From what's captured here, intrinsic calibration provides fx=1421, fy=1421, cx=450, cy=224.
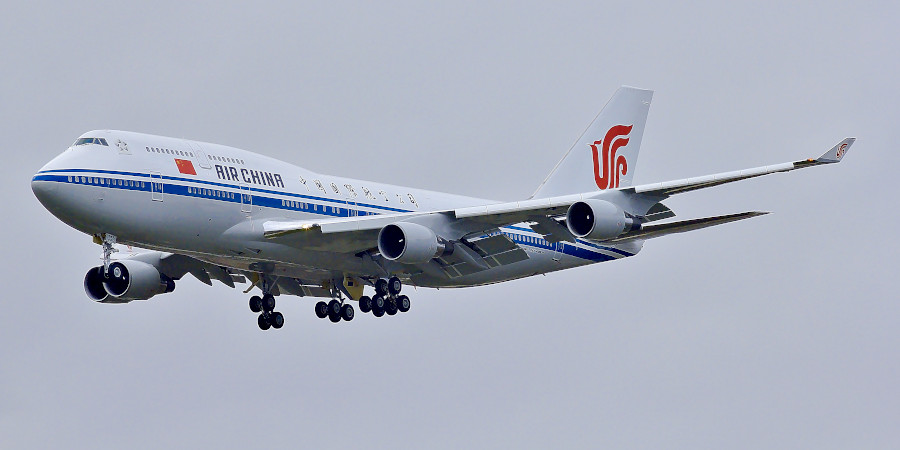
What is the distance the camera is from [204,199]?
44.8 metres

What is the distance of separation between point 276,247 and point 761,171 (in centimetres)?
1579

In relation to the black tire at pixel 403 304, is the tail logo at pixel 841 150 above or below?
above

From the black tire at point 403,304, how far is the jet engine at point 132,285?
8809mm

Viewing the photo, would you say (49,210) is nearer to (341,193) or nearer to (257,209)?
(257,209)

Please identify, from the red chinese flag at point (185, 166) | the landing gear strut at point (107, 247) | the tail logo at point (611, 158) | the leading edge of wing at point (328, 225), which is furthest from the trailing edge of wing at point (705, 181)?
the landing gear strut at point (107, 247)

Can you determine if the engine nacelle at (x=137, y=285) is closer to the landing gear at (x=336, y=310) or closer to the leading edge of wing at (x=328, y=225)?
the landing gear at (x=336, y=310)

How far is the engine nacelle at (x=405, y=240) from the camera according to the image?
46.4 m

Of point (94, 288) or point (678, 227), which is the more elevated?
point (678, 227)

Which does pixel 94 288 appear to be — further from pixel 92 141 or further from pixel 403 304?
pixel 403 304

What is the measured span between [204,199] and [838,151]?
63.4 ft

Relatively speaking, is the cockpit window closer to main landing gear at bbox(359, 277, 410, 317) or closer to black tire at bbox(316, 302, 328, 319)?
main landing gear at bbox(359, 277, 410, 317)

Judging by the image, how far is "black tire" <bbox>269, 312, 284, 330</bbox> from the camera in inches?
2062

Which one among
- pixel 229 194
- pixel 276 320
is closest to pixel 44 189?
pixel 229 194

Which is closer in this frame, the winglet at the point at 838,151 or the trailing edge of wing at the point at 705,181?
the winglet at the point at 838,151
